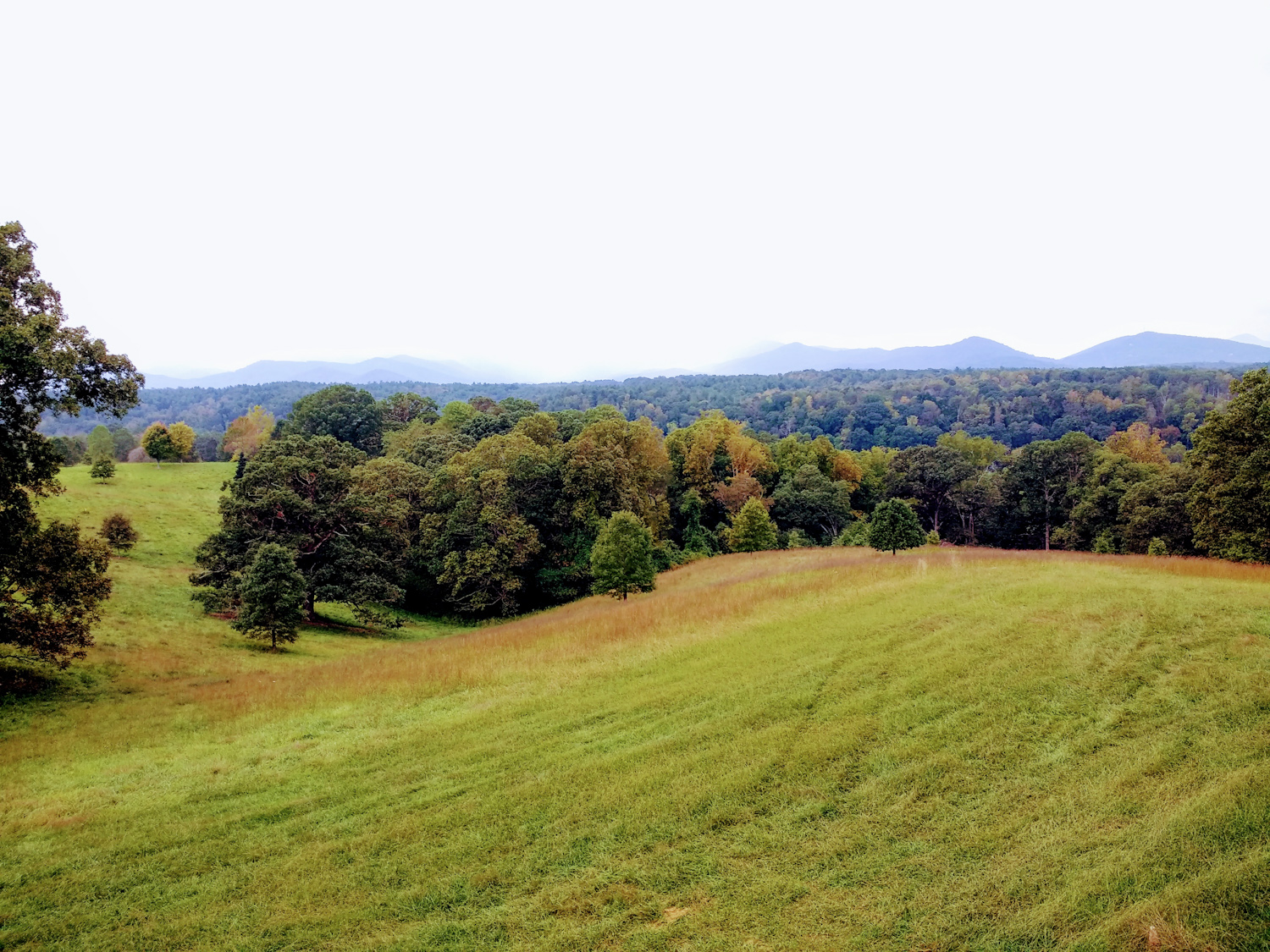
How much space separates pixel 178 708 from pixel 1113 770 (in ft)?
56.0

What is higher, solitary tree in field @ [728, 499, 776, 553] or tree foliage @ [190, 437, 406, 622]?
tree foliage @ [190, 437, 406, 622]

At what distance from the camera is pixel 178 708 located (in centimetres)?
1398

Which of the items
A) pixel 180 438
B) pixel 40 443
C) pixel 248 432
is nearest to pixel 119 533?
pixel 40 443

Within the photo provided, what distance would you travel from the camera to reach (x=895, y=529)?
31281 mm

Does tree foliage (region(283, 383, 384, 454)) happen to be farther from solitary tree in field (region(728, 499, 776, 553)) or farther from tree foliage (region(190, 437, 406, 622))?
solitary tree in field (region(728, 499, 776, 553))

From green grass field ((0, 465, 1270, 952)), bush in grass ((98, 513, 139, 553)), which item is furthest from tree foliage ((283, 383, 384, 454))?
green grass field ((0, 465, 1270, 952))

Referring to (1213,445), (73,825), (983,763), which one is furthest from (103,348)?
(1213,445)

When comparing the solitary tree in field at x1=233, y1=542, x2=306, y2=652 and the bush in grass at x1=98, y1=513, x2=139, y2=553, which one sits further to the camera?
the bush in grass at x1=98, y1=513, x2=139, y2=553

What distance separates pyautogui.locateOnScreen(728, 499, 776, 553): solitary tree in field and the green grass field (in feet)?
94.7

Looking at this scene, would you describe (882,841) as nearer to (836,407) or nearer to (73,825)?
(73,825)

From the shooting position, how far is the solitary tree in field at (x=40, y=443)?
44.0ft

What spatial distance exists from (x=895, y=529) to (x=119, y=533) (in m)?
41.6

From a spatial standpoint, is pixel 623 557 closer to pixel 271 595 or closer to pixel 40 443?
pixel 271 595

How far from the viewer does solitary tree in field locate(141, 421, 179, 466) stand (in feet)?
196
